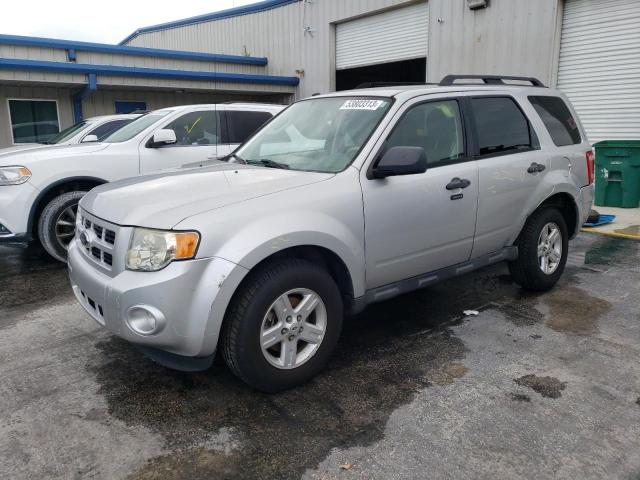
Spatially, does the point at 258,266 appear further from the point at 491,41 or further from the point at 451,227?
the point at 491,41

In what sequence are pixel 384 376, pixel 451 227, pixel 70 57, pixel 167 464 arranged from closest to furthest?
pixel 167 464 → pixel 384 376 → pixel 451 227 → pixel 70 57

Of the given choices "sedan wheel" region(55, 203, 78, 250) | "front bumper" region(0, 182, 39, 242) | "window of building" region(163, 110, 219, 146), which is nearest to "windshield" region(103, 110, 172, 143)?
"window of building" region(163, 110, 219, 146)

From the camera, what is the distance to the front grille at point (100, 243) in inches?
119

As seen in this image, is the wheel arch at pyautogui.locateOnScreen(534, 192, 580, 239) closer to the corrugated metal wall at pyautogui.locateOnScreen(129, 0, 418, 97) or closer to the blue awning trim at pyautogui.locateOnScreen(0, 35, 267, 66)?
the corrugated metal wall at pyautogui.locateOnScreen(129, 0, 418, 97)

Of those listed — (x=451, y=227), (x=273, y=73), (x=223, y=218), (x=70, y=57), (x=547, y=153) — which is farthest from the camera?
(x=273, y=73)

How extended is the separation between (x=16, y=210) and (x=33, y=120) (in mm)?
9605

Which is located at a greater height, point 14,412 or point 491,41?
point 491,41

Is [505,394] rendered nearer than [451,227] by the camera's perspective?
Yes

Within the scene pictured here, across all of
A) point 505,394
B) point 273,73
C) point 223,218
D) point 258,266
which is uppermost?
point 273,73

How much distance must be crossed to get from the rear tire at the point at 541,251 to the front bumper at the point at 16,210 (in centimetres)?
499

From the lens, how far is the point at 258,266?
297 centimetres

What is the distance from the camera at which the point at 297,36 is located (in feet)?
52.5

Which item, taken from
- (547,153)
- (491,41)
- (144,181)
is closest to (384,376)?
(144,181)

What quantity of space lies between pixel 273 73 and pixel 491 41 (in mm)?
8285
